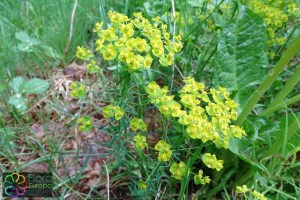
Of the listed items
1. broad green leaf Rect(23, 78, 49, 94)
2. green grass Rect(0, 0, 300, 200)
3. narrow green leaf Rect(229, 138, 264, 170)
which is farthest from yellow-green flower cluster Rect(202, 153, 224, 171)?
broad green leaf Rect(23, 78, 49, 94)

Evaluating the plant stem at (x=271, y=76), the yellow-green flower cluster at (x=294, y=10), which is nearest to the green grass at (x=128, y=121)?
the plant stem at (x=271, y=76)

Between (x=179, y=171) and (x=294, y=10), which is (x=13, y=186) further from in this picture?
(x=294, y=10)

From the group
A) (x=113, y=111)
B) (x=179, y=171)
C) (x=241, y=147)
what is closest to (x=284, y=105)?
(x=241, y=147)

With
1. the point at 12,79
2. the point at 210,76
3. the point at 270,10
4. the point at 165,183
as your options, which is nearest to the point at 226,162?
the point at 165,183

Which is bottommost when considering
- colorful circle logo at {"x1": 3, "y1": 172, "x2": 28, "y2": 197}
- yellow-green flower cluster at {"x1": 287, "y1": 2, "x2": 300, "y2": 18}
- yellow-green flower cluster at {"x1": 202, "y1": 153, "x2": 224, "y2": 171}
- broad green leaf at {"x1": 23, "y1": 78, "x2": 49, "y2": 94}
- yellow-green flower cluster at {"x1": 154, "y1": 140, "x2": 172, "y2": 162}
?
colorful circle logo at {"x1": 3, "y1": 172, "x2": 28, "y2": 197}

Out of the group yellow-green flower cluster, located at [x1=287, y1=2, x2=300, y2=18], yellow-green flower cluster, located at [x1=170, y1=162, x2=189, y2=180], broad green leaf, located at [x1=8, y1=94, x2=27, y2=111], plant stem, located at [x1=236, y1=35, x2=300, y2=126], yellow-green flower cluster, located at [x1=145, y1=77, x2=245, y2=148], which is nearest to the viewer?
yellow-green flower cluster, located at [x1=145, y1=77, x2=245, y2=148]

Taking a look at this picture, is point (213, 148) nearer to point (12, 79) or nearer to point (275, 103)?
point (275, 103)

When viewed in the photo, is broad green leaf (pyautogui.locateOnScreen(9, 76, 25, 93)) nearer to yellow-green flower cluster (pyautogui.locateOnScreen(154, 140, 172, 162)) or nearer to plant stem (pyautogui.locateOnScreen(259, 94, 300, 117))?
yellow-green flower cluster (pyautogui.locateOnScreen(154, 140, 172, 162))

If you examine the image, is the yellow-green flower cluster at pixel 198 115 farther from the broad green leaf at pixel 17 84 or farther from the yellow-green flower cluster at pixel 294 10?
the broad green leaf at pixel 17 84
